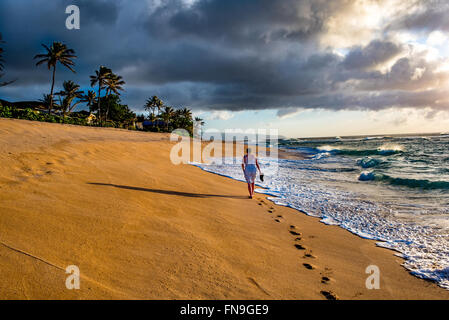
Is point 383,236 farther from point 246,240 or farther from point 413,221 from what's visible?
point 246,240

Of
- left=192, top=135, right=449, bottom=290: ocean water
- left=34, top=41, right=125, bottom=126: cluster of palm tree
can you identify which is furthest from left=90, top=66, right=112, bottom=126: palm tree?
left=192, top=135, right=449, bottom=290: ocean water

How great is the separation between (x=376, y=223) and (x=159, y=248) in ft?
17.0

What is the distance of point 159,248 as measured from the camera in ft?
11.0

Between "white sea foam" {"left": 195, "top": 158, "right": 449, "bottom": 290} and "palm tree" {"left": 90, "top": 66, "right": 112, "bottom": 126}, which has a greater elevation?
"palm tree" {"left": 90, "top": 66, "right": 112, "bottom": 126}

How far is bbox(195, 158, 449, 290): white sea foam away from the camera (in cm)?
376

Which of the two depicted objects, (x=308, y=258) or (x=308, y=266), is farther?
(x=308, y=258)

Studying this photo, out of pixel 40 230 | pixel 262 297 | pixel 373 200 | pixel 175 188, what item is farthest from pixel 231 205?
pixel 373 200

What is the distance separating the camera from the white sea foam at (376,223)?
3.76 meters

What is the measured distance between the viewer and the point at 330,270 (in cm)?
344

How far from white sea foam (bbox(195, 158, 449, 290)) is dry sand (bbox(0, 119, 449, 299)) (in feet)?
1.15

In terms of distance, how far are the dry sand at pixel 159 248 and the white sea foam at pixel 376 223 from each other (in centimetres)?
35

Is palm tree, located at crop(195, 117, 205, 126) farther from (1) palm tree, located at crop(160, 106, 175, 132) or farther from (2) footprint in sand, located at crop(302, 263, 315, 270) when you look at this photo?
(2) footprint in sand, located at crop(302, 263, 315, 270)

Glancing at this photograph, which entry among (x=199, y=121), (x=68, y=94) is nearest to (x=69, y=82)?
(x=68, y=94)

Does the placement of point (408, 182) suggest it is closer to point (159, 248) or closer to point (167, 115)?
point (159, 248)
